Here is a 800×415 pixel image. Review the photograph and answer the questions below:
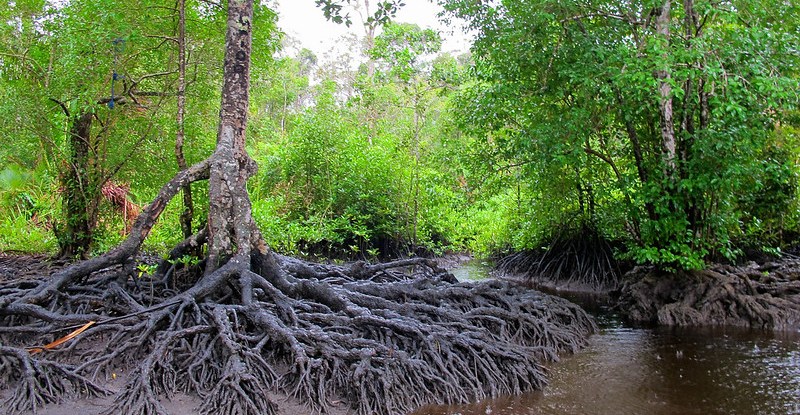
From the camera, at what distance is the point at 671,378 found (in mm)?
5727

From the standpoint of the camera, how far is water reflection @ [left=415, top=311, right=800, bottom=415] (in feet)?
16.0

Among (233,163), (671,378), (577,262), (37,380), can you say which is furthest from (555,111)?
(37,380)

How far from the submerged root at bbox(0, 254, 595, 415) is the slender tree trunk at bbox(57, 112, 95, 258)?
11.9 feet

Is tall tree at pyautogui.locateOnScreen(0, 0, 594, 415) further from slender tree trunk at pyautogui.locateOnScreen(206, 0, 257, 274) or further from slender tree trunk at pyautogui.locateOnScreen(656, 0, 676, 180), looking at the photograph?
slender tree trunk at pyautogui.locateOnScreen(656, 0, 676, 180)

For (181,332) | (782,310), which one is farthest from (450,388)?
(782,310)

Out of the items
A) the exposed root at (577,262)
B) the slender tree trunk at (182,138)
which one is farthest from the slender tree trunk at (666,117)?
the slender tree trunk at (182,138)

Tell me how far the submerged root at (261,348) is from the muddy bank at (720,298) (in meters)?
→ 3.02

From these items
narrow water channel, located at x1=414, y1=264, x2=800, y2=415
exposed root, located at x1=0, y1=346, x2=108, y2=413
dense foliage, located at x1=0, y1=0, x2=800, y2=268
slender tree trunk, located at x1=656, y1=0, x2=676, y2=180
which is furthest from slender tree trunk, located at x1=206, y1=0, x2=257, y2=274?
slender tree trunk, located at x1=656, y1=0, x2=676, y2=180

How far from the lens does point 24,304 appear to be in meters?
5.34

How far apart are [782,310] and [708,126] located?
9.55 ft

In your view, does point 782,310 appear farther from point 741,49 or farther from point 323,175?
point 323,175

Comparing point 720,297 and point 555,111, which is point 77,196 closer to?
point 555,111

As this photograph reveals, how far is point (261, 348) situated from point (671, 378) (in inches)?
161

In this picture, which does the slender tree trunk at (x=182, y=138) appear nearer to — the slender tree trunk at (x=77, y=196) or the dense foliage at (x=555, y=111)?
the dense foliage at (x=555, y=111)
